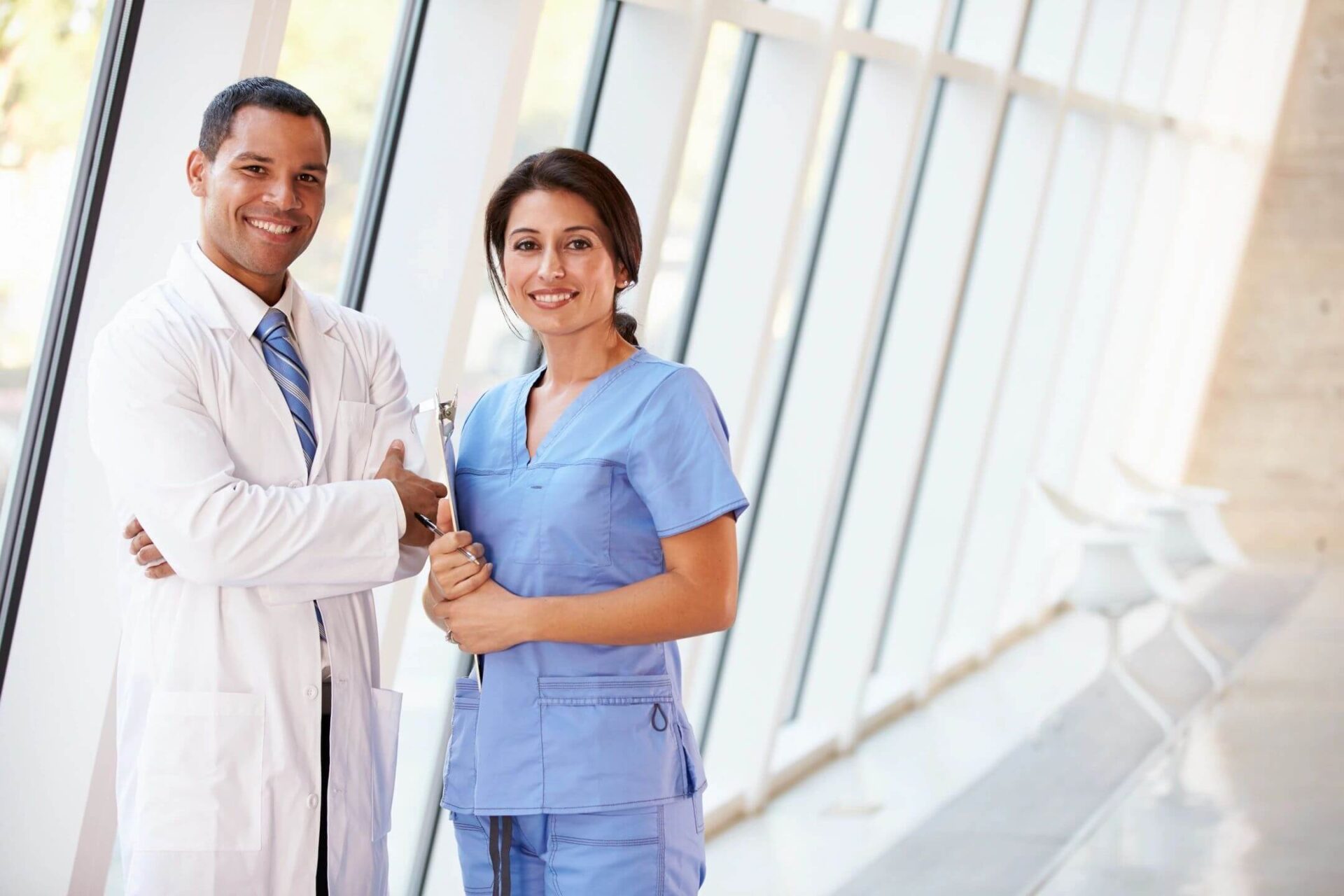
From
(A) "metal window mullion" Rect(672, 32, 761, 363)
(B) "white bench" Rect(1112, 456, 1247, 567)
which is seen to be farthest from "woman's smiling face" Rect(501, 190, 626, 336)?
(B) "white bench" Rect(1112, 456, 1247, 567)

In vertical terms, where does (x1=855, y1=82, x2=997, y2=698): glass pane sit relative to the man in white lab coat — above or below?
above

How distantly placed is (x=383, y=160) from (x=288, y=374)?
54.9 inches

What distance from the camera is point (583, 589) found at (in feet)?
6.84

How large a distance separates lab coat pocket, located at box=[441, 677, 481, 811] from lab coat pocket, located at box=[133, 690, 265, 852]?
0.31 metres

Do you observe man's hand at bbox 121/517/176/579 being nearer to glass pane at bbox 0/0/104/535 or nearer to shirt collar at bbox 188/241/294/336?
shirt collar at bbox 188/241/294/336

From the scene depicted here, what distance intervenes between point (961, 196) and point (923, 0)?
3.40 feet

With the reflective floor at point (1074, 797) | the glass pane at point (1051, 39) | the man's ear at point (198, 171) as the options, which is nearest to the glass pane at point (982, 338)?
the glass pane at point (1051, 39)

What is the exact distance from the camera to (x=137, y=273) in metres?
2.67

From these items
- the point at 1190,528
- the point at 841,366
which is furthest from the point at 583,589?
the point at 1190,528

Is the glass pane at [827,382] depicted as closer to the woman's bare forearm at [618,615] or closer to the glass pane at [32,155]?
the glass pane at [32,155]

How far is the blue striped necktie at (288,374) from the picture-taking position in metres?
2.14

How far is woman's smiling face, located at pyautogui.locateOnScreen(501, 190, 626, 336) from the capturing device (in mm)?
2107

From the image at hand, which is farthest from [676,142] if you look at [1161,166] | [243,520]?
[1161,166]

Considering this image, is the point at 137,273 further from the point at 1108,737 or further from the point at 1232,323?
the point at 1232,323
